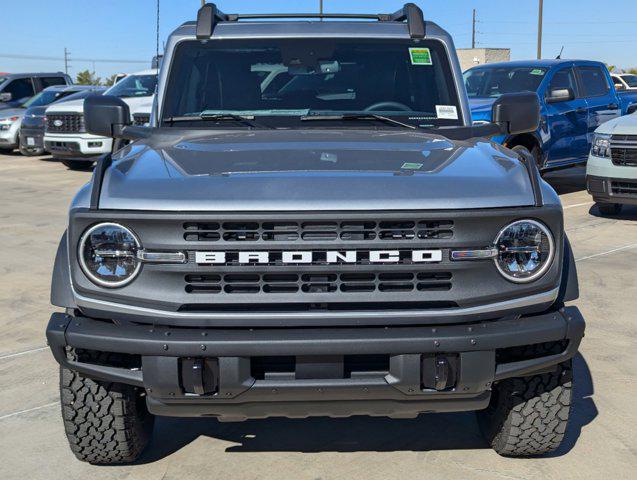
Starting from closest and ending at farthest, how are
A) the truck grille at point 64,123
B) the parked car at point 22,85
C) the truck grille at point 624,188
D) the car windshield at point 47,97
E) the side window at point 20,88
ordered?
the truck grille at point 624,188, the truck grille at point 64,123, the car windshield at point 47,97, the parked car at point 22,85, the side window at point 20,88

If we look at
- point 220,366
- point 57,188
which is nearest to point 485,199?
point 220,366

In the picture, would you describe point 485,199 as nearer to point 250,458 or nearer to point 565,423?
point 565,423

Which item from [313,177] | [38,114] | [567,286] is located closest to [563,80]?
[567,286]

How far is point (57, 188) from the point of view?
13.9 meters

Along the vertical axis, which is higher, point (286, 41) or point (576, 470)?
point (286, 41)

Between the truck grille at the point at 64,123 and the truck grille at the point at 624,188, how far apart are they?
957cm

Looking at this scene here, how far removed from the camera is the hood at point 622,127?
963 cm

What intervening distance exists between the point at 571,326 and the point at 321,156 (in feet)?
3.73

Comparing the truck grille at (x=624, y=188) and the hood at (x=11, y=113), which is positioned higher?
the hood at (x=11, y=113)

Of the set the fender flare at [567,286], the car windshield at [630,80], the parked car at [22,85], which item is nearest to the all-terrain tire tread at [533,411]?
the fender flare at [567,286]

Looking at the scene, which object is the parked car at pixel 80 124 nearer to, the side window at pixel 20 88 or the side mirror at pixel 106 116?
the side window at pixel 20 88

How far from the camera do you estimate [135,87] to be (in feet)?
53.0

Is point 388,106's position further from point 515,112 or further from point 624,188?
point 624,188

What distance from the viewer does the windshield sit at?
15875 mm
